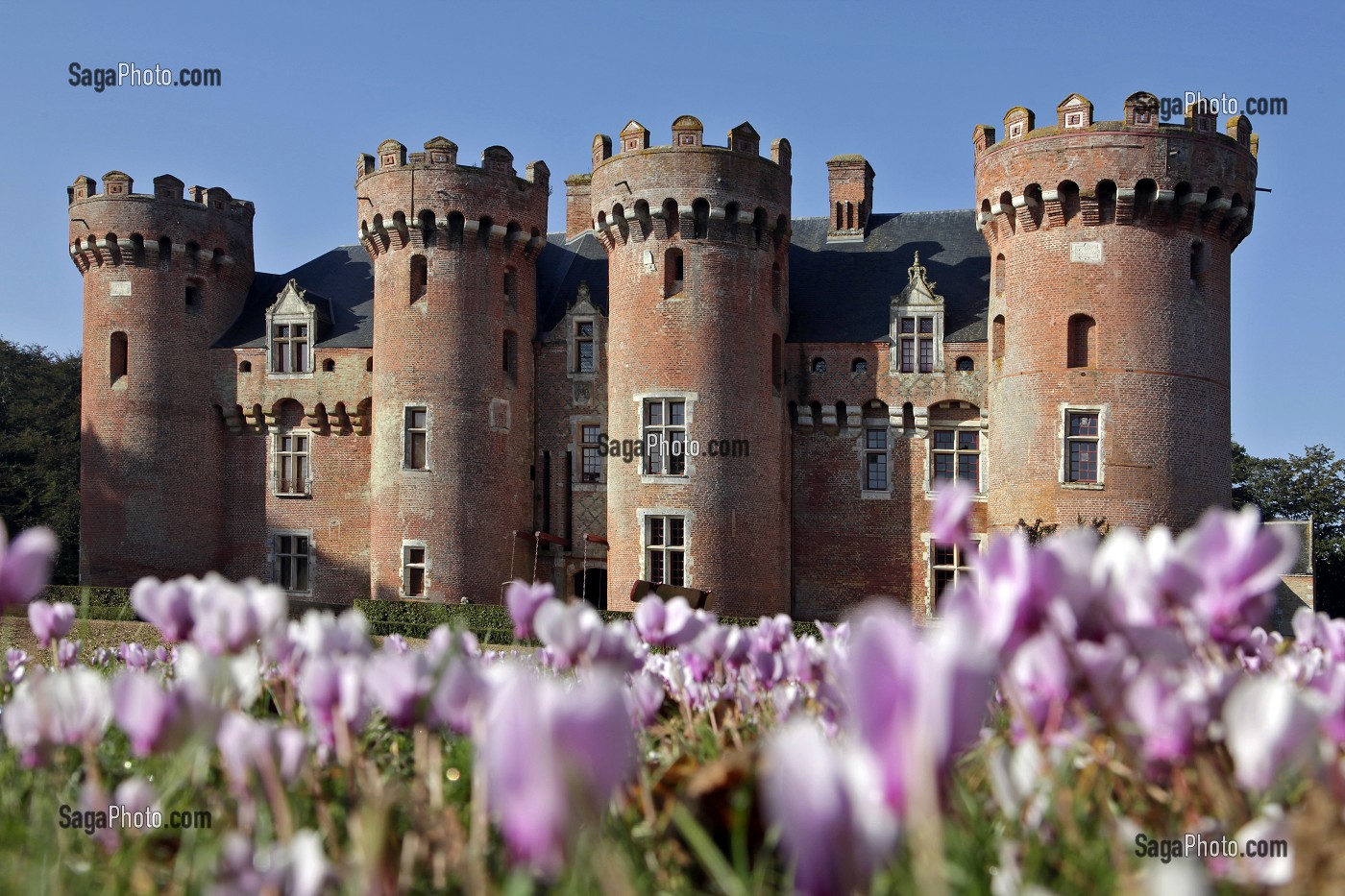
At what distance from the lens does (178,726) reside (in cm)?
240

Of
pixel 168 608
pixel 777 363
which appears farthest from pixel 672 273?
pixel 168 608

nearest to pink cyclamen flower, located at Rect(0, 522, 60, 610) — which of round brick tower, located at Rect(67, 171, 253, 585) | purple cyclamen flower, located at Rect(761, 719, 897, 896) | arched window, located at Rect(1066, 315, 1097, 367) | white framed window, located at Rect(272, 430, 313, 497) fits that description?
purple cyclamen flower, located at Rect(761, 719, 897, 896)

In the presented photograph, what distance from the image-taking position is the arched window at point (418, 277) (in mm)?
31281

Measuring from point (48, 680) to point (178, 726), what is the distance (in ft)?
2.74

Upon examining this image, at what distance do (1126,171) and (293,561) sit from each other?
2274 cm

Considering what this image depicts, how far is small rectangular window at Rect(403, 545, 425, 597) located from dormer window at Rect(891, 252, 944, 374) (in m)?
12.2

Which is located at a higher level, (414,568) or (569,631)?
(569,631)

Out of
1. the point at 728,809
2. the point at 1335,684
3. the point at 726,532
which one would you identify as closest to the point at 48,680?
the point at 728,809

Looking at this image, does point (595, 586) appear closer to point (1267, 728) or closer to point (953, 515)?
point (953, 515)

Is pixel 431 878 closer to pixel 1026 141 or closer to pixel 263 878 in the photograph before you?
pixel 263 878

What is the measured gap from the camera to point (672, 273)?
96.6 ft

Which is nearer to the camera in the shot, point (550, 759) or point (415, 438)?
point (550, 759)

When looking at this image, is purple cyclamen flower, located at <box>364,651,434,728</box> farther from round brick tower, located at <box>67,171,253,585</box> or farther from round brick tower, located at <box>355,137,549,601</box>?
round brick tower, located at <box>67,171,253,585</box>

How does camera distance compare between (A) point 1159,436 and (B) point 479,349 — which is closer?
(A) point 1159,436
